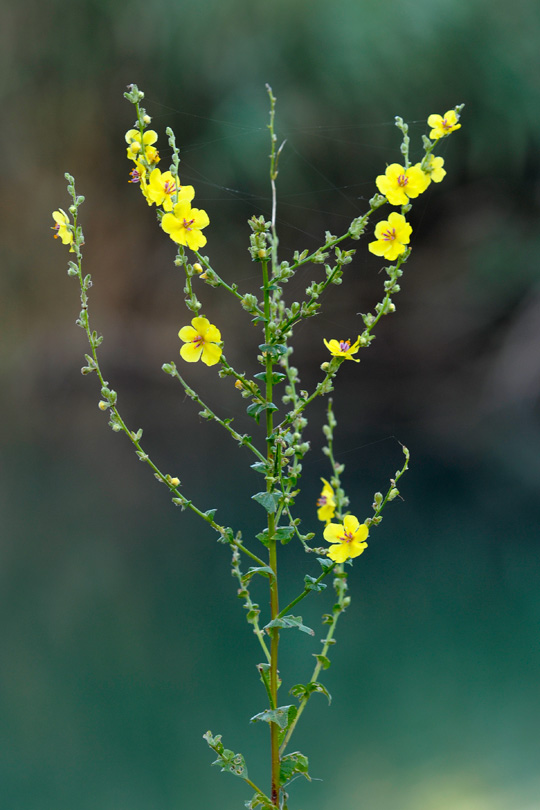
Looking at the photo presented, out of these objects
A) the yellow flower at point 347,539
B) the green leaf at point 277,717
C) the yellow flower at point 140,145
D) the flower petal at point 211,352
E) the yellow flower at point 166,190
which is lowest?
the green leaf at point 277,717

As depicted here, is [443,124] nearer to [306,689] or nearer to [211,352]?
[211,352]

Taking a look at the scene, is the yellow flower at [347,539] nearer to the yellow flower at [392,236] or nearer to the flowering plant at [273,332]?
the flowering plant at [273,332]

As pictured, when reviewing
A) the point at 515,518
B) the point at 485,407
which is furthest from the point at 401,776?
the point at 485,407

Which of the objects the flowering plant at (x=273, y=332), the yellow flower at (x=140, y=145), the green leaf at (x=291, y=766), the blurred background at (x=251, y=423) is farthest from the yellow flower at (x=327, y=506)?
the blurred background at (x=251, y=423)

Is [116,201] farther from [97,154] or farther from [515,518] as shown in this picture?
[515,518]

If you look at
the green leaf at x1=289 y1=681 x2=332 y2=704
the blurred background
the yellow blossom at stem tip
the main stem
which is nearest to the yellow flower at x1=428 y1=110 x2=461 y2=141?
the main stem

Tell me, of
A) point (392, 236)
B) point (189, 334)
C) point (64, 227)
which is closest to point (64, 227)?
point (64, 227)
